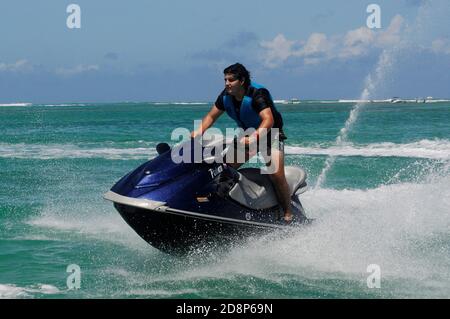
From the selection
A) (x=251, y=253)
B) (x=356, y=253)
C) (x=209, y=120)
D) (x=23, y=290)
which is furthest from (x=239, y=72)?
(x=23, y=290)

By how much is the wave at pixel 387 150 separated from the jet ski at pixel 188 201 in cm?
1174

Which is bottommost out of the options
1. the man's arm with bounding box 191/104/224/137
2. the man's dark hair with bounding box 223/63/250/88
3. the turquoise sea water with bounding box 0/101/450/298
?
the turquoise sea water with bounding box 0/101/450/298

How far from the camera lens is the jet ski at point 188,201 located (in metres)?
5.27

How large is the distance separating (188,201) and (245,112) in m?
0.94

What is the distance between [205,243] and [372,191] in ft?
15.3

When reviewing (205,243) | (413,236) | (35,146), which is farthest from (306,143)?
(205,243)

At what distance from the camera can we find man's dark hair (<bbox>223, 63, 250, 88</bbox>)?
5.52m

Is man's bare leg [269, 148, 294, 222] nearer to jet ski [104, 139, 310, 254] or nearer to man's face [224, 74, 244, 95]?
jet ski [104, 139, 310, 254]

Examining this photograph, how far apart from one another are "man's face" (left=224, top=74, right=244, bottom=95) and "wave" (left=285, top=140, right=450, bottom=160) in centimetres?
1191

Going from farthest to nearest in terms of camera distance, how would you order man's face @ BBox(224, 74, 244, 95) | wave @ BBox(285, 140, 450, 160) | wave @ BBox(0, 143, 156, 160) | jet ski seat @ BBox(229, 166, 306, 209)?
wave @ BBox(285, 140, 450, 160), wave @ BBox(0, 143, 156, 160), jet ski seat @ BBox(229, 166, 306, 209), man's face @ BBox(224, 74, 244, 95)

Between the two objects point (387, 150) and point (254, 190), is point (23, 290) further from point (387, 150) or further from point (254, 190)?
point (387, 150)

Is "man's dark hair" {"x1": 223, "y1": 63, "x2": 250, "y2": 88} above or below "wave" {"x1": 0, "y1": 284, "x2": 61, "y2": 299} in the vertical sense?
above

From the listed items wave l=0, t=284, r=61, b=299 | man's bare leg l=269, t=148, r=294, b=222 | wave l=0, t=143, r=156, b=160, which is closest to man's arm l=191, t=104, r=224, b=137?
man's bare leg l=269, t=148, r=294, b=222

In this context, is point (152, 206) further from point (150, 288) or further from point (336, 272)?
point (336, 272)
